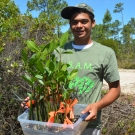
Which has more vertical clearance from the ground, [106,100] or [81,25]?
[81,25]

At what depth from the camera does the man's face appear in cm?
160

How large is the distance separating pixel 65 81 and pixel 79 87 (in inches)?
12.5

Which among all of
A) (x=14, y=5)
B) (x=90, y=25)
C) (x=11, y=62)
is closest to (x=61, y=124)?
(x=90, y=25)

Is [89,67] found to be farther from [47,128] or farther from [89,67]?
[47,128]

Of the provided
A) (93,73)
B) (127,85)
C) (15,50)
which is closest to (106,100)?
(93,73)

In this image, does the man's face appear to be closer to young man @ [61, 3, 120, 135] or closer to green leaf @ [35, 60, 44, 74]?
young man @ [61, 3, 120, 135]

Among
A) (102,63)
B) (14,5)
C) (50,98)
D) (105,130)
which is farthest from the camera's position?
(14,5)

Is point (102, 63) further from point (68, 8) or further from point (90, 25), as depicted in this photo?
point (68, 8)

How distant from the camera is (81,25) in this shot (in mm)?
1589

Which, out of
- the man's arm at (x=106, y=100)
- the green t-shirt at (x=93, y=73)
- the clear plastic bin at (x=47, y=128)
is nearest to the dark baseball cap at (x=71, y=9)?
the green t-shirt at (x=93, y=73)

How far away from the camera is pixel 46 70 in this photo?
47.9 inches

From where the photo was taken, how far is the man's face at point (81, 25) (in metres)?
1.60

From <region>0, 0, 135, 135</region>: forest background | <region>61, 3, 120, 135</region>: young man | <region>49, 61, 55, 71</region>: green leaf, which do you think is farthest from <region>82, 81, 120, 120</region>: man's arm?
<region>0, 0, 135, 135</region>: forest background

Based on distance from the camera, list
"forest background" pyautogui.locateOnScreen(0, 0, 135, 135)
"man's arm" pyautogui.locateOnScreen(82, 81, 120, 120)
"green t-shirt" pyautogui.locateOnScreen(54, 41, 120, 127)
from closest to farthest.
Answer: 1. "man's arm" pyautogui.locateOnScreen(82, 81, 120, 120)
2. "green t-shirt" pyautogui.locateOnScreen(54, 41, 120, 127)
3. "forest background" pyautogui.locateOnScreen(0, 0, 135, 135)
